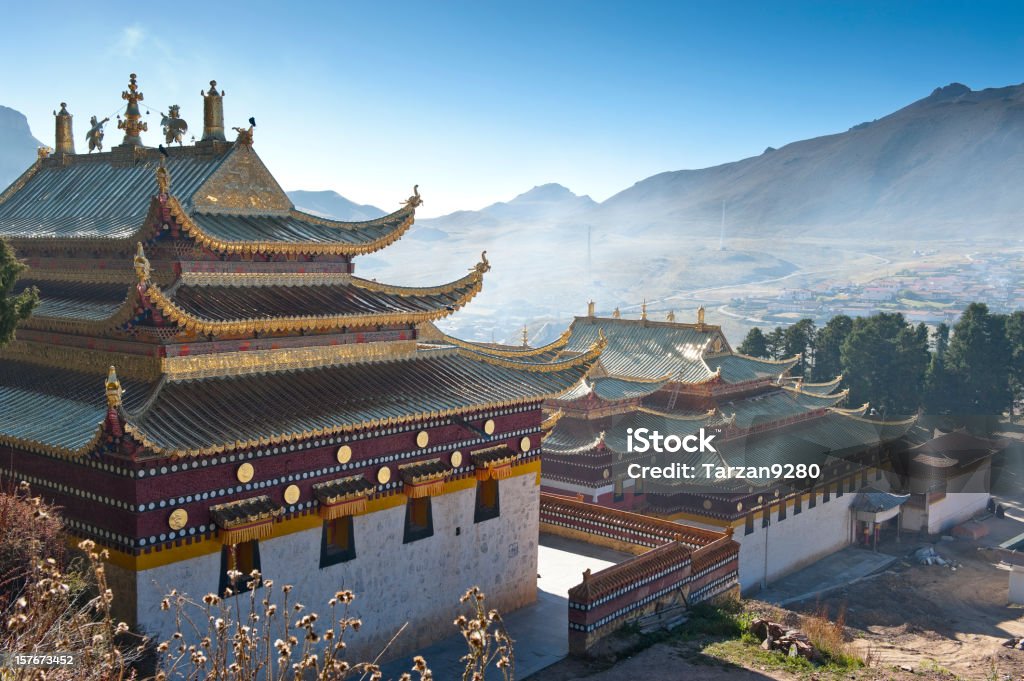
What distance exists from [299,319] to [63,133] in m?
9.25

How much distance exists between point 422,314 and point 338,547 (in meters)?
4.98

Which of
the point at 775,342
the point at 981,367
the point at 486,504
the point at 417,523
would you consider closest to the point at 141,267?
the point at 417,523

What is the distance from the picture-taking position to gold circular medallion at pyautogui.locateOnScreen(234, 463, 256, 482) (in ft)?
50.3

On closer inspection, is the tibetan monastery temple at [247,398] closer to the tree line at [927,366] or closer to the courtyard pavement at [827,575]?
the courtyard pavement at [827,575]

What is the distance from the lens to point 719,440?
115 ft

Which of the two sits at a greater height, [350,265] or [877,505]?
[350,265]

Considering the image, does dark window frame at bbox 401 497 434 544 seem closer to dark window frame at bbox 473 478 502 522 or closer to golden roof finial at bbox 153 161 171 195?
dark window frame at bbox 473 478 502 522

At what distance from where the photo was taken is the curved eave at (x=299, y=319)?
14914 mm

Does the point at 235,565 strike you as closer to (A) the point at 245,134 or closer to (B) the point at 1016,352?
(A) the point at 245,134

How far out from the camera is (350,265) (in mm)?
19656

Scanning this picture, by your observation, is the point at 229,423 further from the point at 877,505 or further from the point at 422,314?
the point at 877,505

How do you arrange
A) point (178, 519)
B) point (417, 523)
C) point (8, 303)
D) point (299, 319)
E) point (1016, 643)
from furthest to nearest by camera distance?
point (1016, 643)
point (417, 523)
point (299, 319)
point (8, 303)
point (178, 519)

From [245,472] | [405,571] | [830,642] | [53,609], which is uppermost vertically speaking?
[53,609]

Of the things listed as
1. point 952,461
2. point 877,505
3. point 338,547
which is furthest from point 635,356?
point 338,547
